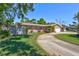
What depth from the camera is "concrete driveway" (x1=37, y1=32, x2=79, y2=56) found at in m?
2.52

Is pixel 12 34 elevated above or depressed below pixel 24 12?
below

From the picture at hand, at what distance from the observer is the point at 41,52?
254 centimetres

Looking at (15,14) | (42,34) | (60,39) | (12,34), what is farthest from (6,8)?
(60,39)

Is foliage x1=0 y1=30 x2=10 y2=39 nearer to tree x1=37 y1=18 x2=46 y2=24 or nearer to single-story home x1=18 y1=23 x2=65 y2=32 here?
single-story home x1=18 y1=23 x2=65 y2=32

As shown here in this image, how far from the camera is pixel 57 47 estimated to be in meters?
2.54

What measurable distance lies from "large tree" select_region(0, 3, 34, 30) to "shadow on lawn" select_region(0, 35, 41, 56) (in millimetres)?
212

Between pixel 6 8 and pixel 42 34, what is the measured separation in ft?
1.44

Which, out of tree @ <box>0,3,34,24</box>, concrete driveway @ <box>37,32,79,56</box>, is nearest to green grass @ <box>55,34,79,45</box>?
concrete driveway @ <box>37,32,79,56</box>

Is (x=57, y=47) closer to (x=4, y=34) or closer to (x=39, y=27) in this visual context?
(x=39, y=27)

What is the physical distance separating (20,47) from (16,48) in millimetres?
40

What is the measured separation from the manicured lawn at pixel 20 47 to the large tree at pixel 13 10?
0.20 m

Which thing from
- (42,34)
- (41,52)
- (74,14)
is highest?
(74,14)

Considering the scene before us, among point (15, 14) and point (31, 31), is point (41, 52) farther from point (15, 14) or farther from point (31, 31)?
point (15, 14)

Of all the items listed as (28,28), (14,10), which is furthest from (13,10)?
(28,28)
